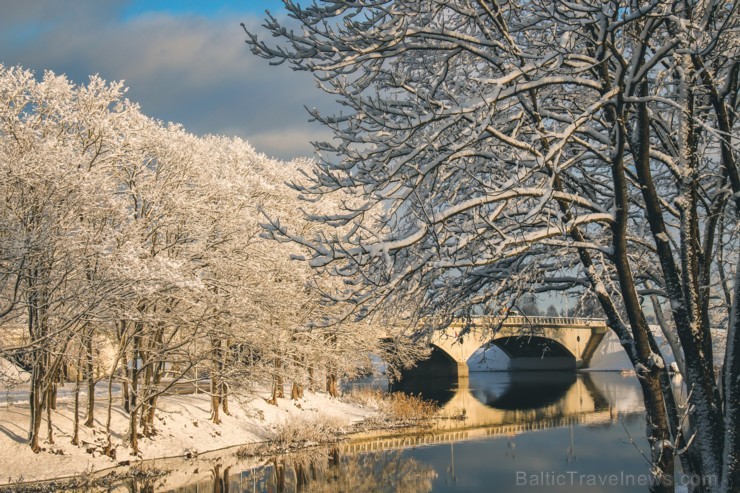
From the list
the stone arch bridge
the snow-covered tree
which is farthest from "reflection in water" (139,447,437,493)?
the stone arch bridge

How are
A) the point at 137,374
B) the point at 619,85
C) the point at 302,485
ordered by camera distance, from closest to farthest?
the point at 619,85 < the point at 302,485 < the point at 137,374

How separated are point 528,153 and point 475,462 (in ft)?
56.6

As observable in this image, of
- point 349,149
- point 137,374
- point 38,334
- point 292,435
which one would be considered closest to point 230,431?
point 292,435

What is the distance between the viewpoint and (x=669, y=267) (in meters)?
7.43

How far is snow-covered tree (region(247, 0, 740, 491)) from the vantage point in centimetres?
623

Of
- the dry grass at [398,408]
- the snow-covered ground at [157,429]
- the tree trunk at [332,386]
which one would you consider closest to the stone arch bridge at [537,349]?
the dry grass at [398,408]

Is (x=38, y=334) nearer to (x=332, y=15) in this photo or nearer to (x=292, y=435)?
(x=292, y=435)

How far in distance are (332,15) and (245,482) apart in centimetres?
1538

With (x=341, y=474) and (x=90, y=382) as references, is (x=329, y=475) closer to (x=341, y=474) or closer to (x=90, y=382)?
(x=341, y=474)

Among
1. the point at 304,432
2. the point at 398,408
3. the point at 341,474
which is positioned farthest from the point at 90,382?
the point at 398,408

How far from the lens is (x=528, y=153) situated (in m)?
7.13

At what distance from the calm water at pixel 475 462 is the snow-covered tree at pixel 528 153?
504 centimetres

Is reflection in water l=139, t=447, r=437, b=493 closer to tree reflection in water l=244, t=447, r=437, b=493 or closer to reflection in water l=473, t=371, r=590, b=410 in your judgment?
tree reflection in water l=244, t=447, r=437, b=493

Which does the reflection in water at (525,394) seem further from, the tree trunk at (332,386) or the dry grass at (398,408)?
the tree trunk at (332,386)
